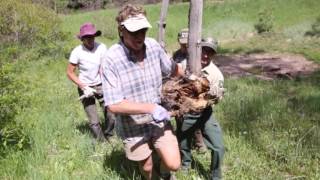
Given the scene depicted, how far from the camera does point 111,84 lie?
12.8 ft

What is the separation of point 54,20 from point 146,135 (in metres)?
18.0

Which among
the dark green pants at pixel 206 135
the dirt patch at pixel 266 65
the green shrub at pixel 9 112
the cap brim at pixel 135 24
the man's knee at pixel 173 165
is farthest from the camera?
the dirt patch at pixel 266 65

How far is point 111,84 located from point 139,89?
0.27 meters

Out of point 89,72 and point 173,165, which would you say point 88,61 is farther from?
point 173,165

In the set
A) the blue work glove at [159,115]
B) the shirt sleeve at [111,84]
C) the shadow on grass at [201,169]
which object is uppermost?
the shirt sleeve at [111,84]

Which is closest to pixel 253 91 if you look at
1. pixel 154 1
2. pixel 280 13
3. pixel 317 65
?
pixel 317 65

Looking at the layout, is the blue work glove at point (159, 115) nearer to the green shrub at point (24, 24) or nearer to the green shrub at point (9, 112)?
the green shrub at point (9, 112)

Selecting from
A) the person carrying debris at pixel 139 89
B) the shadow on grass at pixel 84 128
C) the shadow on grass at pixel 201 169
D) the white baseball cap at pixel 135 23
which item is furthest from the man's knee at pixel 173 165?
the shadow on grass at pixel 84 128

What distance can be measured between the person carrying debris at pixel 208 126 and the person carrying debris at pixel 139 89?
0.43m

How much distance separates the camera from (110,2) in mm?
46438

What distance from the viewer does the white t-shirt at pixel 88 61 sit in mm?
6047

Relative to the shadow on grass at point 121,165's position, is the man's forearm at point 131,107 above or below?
above

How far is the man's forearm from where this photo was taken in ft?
12.4

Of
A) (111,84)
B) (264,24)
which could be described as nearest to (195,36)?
(111,84)
